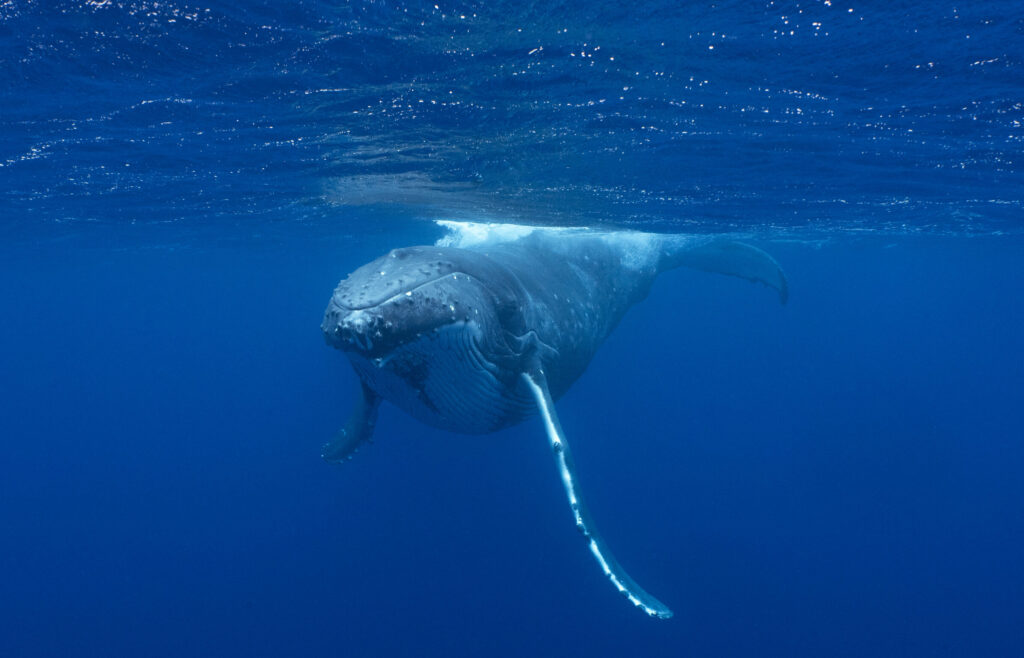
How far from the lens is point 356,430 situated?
9141 mm

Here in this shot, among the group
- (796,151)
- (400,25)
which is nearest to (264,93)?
(400,25)

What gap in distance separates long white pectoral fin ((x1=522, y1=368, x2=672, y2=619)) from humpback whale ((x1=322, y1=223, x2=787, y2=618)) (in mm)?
14

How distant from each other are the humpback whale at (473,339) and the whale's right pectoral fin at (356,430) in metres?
0.02

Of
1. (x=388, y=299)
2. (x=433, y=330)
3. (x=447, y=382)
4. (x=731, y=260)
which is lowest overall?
(x=731, y=260)

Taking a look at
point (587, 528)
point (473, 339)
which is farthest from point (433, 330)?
point (587, 528)

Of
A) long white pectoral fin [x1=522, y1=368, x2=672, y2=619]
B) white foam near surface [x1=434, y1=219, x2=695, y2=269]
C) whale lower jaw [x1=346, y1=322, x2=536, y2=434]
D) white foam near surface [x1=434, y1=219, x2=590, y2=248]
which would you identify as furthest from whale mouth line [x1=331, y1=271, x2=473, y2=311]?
white foam near surface [x1=434, y1=219, x2=590, y2=248]

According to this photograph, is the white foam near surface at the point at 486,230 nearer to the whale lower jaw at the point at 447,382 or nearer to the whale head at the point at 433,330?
the whale head at the point at 433,330

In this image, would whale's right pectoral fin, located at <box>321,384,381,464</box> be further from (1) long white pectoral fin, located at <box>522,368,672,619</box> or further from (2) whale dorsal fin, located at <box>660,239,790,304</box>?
(2) whale dorsal fin, located at <box>660,239,790,304</box>

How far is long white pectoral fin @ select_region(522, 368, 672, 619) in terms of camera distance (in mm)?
6578

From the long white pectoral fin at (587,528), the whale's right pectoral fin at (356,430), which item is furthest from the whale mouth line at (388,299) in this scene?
the whale's right pectoral fin at (356,430)

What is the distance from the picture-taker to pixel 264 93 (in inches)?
413

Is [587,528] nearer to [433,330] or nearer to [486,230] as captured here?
[433,330]

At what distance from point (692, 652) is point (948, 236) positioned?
23.9 meters

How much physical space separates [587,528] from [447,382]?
215cm
